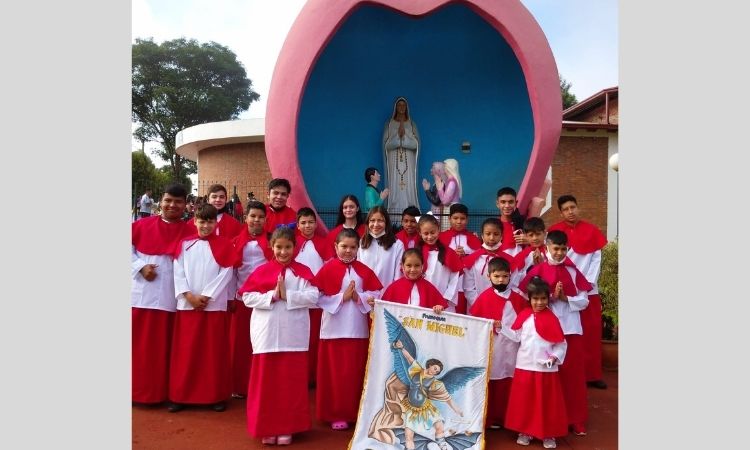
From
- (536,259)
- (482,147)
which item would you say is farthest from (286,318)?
(482,147)

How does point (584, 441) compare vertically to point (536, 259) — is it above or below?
below

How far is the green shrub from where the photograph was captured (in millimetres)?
6762

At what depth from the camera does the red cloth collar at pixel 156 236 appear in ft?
16.1

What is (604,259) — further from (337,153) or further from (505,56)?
(337,153)

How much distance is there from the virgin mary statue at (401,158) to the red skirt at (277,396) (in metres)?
3.74

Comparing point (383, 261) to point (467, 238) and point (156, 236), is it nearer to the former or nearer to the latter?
point (467, 238)

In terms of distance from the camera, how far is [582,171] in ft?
54.7

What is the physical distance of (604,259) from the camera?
6973 millimetres

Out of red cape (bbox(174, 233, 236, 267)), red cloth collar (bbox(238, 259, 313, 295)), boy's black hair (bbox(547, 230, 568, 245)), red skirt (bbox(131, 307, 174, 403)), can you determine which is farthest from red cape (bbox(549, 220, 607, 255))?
red skirt (bbox(131, 307, 174, 403))

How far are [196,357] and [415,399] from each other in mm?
1851

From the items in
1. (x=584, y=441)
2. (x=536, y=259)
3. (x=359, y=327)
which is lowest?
(x=584, y=441)

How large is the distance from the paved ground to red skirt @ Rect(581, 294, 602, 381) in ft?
2.94

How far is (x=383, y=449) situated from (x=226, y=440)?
3.80 feet

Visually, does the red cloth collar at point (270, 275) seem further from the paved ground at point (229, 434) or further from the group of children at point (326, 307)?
the paved ground at point (229, 434)
